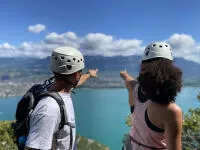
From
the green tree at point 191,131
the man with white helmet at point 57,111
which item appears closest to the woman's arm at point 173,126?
the man with white helmet at point 57,111

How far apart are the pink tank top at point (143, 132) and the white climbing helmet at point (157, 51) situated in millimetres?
460

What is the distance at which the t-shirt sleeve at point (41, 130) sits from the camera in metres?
2.18

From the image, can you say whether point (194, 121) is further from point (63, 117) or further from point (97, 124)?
point (97, 124)

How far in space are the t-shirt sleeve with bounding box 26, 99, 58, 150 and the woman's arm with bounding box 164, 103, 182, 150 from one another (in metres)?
0.94

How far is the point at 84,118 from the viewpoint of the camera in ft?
378

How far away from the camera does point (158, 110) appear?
6.86 ft

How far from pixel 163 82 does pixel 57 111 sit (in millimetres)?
933

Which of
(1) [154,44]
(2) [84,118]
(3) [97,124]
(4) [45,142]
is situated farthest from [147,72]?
(2) [84,118]

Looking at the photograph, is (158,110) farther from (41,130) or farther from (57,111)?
(41,130)

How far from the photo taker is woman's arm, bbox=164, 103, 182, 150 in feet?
6.49

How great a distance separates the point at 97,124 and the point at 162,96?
10542 cm

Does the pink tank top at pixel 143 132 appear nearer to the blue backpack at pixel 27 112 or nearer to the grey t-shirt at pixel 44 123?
the blue backpack at pixel 27 112

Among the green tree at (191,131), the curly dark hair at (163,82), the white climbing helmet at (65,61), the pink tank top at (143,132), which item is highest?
the white climbing helmet at (65,61)

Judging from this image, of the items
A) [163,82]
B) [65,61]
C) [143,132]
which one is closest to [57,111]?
[65,61]
